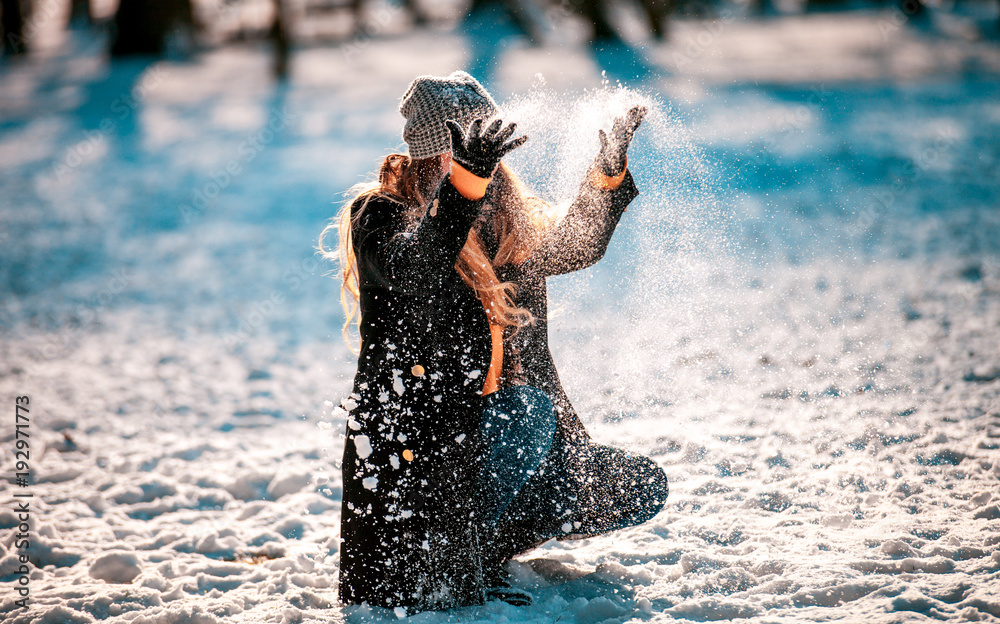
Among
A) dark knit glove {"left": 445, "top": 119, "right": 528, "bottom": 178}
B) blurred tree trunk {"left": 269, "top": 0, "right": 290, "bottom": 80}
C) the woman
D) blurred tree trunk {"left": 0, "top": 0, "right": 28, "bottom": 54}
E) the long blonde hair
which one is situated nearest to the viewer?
dark knit glove {"left": 445, "top": 119, "right": 528, "bottom": 178}

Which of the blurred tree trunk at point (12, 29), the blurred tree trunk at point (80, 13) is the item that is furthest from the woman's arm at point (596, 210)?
the blurred tree trunk at point (80, 13)

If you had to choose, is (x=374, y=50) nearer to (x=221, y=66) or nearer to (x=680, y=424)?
(x=221, y=66)

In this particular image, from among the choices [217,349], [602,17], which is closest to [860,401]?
[217,349]

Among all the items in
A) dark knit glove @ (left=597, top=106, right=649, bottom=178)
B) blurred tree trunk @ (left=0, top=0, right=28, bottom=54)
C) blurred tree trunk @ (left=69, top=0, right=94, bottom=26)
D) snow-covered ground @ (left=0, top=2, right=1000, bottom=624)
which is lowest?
snow-covered ground @ (left=0, top=2, right=1000, bottom=624)

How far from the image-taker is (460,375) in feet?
7.86

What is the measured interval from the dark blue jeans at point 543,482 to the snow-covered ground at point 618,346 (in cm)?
23

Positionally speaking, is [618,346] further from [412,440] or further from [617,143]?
[412,440]

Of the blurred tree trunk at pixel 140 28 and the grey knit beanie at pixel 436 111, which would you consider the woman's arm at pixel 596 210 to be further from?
the blurred tree trunk at pixel 140 28

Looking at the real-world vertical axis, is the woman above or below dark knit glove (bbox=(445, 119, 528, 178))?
below

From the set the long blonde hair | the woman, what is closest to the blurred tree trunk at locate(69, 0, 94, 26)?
the long blonde hair

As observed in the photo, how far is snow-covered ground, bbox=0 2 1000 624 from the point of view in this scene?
2.77 metres

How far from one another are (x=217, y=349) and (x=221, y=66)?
11464 millimetres

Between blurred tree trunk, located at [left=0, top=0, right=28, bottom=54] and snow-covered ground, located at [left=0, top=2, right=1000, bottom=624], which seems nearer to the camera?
snow-covered ground, located at [left=0, top=2, right=1000, bottom=624]

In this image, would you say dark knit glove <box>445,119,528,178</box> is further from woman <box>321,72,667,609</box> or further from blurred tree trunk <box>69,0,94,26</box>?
blurred tree trunk <box>69,0,94,26</box>
